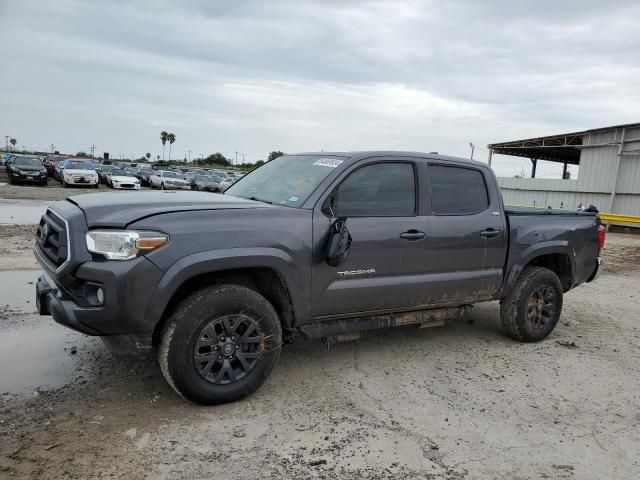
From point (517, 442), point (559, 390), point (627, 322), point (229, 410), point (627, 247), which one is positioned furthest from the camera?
point (627, 247)

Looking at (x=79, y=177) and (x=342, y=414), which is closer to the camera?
(x=342, y=414)

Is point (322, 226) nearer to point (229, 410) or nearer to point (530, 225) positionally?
point (229, 410)

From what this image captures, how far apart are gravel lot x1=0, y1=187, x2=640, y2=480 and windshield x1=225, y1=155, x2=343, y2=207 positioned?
149 cm

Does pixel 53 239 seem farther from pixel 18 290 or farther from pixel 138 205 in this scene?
pixel 18 290

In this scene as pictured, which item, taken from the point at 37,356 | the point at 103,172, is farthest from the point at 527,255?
the point at 103,172

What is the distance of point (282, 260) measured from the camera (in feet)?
12.2

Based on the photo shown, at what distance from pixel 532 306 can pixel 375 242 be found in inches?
91.1

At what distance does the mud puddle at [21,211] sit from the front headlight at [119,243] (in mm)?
10464

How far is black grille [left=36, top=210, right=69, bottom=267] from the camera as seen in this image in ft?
11.2

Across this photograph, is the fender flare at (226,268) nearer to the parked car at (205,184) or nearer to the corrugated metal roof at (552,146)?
the corrugated metal roof at (552,146)

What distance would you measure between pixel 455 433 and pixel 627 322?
4.28 meters

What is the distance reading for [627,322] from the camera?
6.55m

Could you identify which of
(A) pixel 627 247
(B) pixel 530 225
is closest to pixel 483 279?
(B) pixel 530 225

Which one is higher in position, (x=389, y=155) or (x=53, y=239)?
(x=389, y=155)
